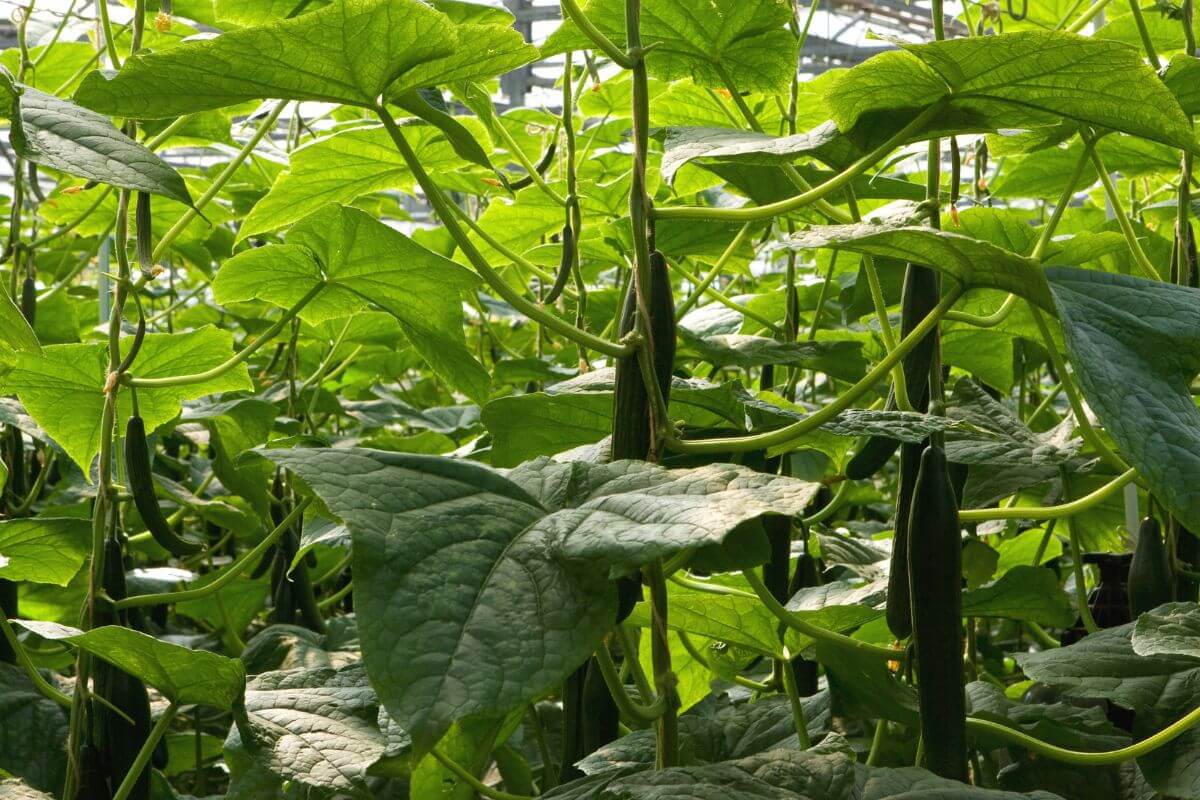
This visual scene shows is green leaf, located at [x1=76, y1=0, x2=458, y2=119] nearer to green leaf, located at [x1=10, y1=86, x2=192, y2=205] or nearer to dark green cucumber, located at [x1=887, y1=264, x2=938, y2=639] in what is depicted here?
green leaf, located at [x1=10, y1=86, x2=192, y2=205]

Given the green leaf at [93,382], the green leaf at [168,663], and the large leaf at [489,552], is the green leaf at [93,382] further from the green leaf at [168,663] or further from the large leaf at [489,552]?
the large leaf at [489,552]

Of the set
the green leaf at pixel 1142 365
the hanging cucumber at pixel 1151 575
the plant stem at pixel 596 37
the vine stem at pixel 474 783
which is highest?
the plant stem at pixel 596 37

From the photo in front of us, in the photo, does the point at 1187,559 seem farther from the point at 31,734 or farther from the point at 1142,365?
the point at 31,734

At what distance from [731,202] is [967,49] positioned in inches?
37.7

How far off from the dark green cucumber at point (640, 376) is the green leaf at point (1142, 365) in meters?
0.24

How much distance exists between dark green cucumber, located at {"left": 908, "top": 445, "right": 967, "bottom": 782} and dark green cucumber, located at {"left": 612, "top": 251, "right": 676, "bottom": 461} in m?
0.18

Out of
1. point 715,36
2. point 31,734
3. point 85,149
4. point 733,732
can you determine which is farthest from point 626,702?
point 31,734

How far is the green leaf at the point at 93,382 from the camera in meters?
1.18

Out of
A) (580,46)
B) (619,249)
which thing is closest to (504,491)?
(580,46)

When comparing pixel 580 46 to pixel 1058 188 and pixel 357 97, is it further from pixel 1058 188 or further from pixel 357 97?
pixel 1058 188

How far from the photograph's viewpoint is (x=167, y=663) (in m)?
0.89

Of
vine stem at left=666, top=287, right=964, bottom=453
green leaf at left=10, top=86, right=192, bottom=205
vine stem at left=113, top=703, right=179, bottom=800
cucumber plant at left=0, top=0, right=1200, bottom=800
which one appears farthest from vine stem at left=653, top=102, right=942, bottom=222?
vine stem at left=113, top=703, right=179, bottom=800

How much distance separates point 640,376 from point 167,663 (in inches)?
17.3

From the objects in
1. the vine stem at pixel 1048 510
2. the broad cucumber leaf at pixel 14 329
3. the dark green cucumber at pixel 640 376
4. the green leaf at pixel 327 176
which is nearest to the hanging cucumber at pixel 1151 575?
the vine stem at pixel 1048 510
